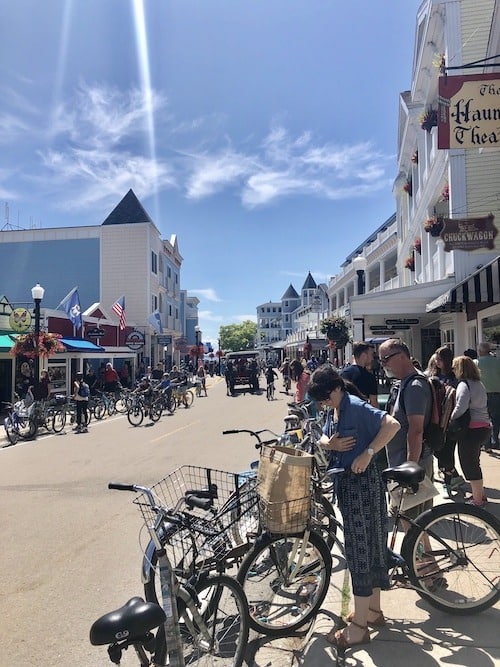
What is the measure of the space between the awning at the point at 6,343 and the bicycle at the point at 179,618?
1726 centimetres

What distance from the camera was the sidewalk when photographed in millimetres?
3094

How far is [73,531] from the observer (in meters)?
5.88

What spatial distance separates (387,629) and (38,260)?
40.6m

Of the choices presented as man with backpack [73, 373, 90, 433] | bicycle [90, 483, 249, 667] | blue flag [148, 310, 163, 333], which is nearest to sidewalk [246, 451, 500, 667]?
bicycle [90, 483, 249, 667]

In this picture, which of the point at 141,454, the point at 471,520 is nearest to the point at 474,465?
the point at 471,520

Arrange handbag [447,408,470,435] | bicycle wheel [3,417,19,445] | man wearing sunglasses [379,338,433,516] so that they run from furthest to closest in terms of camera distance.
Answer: bicycle wheel [3,417,19,445] → handbag [447,408,470,435] → man wearing sunglasses [379,338,433,516]

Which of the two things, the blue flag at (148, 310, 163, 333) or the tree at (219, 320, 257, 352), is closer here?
the blue flag at (148, 310, 163, 333)

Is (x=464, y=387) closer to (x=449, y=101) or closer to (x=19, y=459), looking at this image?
(x=449, y=101)

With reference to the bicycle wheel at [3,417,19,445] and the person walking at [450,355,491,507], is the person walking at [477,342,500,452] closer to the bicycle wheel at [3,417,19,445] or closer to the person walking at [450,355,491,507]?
the person walking at [450,355,491,507]

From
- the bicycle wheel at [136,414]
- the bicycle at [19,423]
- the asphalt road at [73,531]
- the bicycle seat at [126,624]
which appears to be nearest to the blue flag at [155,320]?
the bicycle wheel at [136,414]

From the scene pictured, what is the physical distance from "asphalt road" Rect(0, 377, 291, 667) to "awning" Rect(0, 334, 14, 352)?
6158 mm

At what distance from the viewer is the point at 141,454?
10602mm

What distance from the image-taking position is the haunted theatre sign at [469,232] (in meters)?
13.0

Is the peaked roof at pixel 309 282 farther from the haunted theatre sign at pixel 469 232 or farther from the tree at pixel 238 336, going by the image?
the haunted theatre sign at pixel 469 232
